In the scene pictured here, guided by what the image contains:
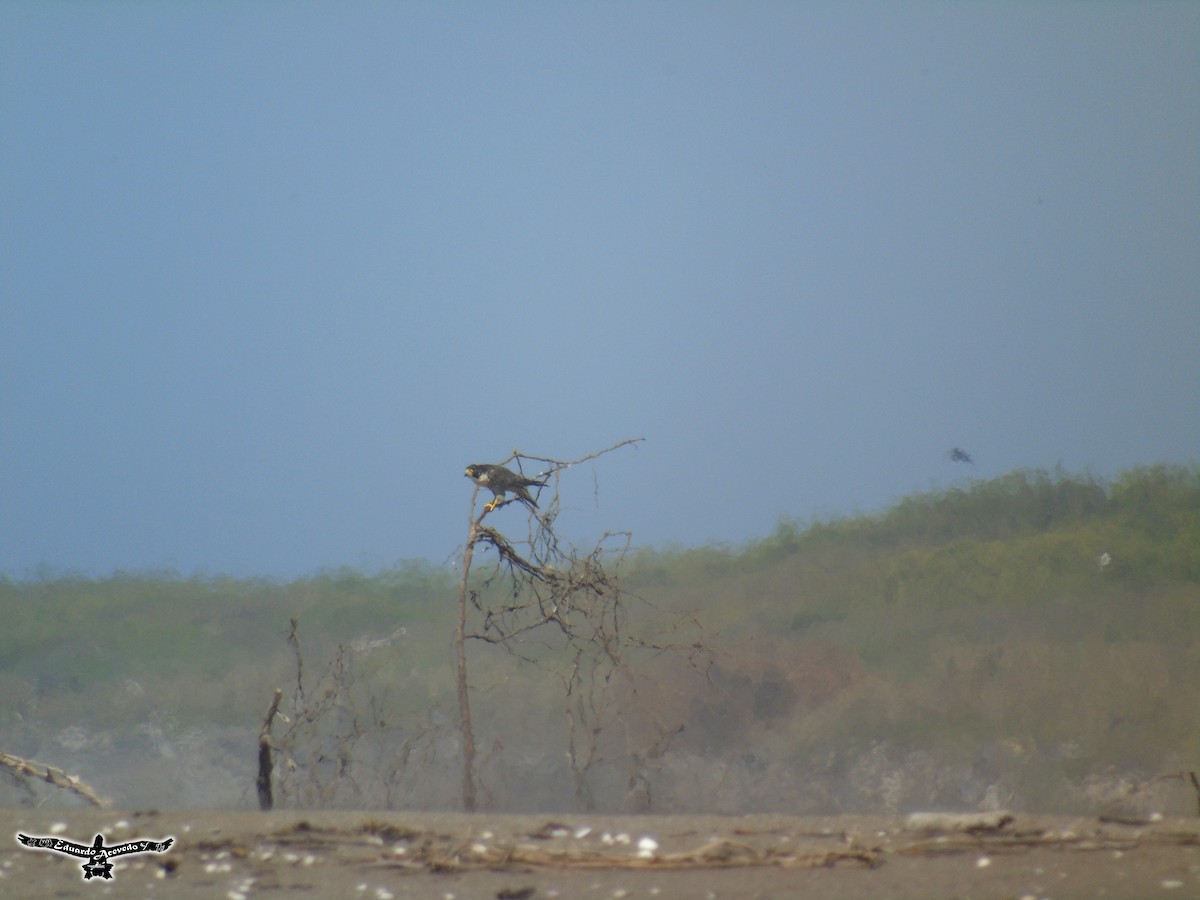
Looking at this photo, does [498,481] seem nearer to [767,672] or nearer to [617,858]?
[617,858]

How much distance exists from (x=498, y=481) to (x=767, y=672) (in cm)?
676

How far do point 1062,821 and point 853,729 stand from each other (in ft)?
25.5

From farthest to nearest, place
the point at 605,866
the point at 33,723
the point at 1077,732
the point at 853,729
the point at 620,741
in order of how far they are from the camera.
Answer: the point at 33,723, the point at 620,741, the point at 853,729, the point at 1077,732, the point at 605,866

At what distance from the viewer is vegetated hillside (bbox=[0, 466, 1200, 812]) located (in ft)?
35.5

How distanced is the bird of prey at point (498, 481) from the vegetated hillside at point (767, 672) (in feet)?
12.1

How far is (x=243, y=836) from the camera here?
4070 mm

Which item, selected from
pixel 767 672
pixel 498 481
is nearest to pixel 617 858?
pixel 498 481

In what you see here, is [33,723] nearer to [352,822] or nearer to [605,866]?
[352,822]

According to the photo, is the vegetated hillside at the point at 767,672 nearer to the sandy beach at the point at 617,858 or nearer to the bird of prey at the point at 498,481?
the bird of prey at the point at 498,481

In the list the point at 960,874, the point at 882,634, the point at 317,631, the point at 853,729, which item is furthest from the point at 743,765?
the point at 960,874
